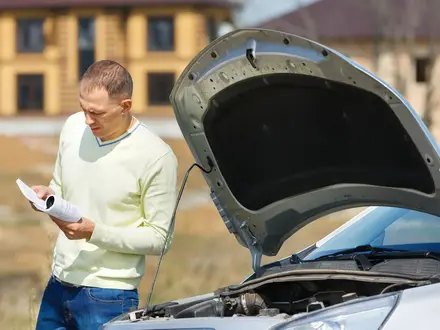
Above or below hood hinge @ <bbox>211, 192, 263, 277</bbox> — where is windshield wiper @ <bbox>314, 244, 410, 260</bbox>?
below

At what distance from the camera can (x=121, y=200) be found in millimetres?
4609

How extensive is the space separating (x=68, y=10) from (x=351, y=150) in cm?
5015

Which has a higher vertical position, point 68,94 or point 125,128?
point 68,94

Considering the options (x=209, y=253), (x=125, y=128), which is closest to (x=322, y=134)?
(x=125, y=128)

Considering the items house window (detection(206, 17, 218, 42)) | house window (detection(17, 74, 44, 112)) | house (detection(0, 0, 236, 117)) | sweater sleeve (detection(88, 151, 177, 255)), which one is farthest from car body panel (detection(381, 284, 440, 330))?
house window (detection(17, 74, 44, 112))

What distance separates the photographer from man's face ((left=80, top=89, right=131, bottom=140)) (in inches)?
178

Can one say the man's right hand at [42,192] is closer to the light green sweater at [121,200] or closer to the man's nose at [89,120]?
the light green sweater at [121,200]

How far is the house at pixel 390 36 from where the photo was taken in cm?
5066

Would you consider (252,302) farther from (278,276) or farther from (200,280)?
(200,280)

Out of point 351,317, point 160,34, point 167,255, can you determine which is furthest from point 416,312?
point 160,34

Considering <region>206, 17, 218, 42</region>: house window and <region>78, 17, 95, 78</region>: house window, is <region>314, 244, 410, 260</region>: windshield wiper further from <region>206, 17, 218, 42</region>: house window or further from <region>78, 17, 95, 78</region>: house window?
<region>78, 17, 95, 78</region>: house window

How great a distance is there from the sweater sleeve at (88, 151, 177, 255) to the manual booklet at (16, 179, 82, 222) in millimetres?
140

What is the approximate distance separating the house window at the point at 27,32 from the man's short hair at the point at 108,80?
50195 mm

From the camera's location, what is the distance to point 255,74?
14.2ft
